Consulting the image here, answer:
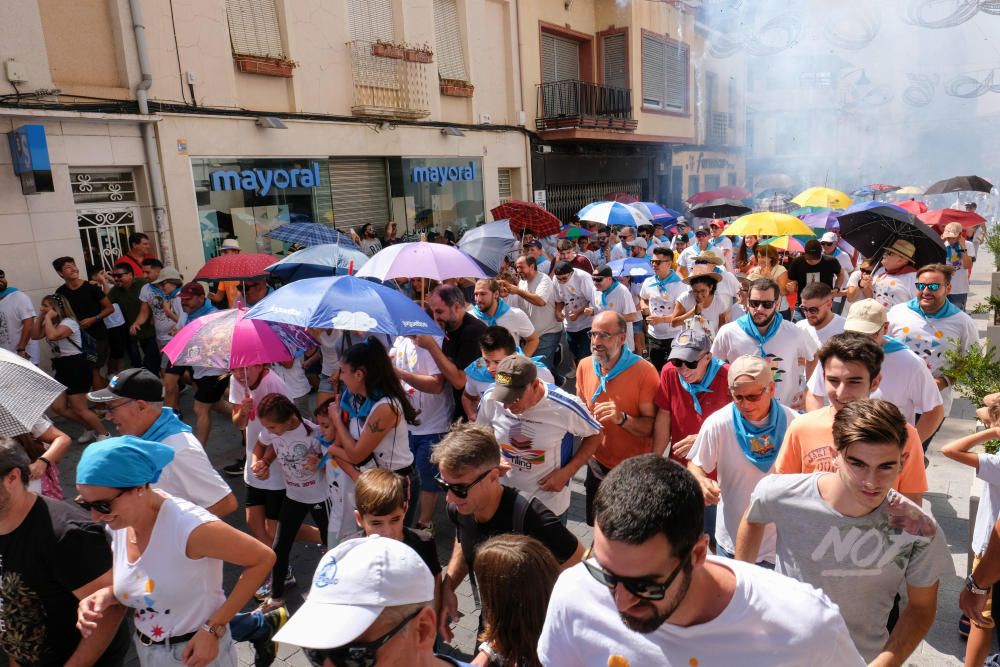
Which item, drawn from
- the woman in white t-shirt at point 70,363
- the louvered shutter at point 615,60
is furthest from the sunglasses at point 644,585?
the louvered shutter at point 615,60

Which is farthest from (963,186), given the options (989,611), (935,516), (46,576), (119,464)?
(46,576)

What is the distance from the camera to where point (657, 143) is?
24828 millimetres

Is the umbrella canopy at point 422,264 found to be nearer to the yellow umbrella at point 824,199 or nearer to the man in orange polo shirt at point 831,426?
the man in orange polo shirt at point 831,426

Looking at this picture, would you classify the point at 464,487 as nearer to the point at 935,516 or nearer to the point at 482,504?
the point at 482,504

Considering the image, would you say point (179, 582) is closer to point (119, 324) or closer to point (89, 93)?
point (119, 324)

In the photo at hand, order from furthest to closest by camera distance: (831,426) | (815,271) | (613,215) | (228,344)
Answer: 1. (613,215)
2. (815,271)
3. (228,344)
4. (831,426)

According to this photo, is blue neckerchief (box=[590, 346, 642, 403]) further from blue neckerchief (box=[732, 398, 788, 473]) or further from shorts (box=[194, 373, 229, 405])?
shorts (box=[194, 373, 229, 405])

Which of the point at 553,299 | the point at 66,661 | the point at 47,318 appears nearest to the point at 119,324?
the point at 47,318

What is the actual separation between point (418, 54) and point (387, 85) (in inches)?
38.7

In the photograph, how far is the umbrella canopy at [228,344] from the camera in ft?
14.2

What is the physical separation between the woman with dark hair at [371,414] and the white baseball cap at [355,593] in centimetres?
191

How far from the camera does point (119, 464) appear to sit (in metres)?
2.41

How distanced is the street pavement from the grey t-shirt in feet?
5.04

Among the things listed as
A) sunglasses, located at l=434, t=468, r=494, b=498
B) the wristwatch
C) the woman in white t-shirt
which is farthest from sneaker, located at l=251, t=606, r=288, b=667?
the woman in white t-shirt
